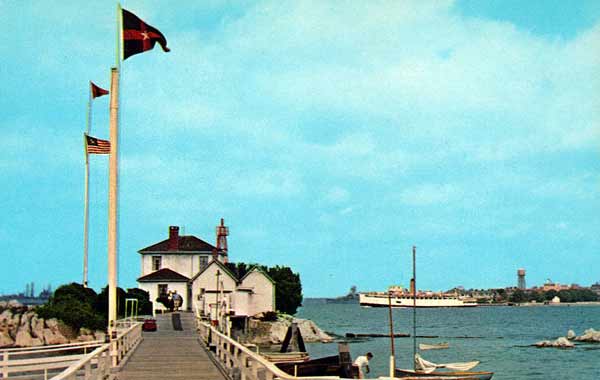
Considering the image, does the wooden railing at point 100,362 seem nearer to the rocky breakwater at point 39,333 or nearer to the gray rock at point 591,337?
the rocky breakwater at point 39,333

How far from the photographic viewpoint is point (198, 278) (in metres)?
83.7

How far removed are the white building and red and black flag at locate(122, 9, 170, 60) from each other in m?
50.9

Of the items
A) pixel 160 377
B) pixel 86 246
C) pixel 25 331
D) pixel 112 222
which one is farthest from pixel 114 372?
pixel 25 331

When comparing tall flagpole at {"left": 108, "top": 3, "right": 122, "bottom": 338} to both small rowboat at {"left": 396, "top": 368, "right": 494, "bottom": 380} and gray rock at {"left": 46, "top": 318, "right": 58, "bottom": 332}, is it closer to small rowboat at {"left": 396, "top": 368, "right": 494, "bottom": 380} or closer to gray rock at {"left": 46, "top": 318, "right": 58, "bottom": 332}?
small rowboat at {"left": 396, "top": 368, "right": 494, "bottom": 380}

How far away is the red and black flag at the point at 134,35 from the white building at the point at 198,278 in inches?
2004

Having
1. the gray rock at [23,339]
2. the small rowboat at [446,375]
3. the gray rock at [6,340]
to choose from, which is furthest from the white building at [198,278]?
the small rowboat at [446,375]

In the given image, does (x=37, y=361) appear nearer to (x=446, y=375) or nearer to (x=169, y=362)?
(x=169, y=362)

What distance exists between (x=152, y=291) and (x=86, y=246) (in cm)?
3981

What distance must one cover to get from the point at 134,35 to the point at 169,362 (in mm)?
10760

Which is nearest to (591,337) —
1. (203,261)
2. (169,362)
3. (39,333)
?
(203,261)

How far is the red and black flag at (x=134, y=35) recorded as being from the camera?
85.4 ft

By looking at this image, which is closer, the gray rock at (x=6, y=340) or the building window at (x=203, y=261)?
the gray rock at (x=6, y=340)

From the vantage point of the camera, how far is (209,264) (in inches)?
3295

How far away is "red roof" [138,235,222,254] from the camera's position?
9212 centimetres
